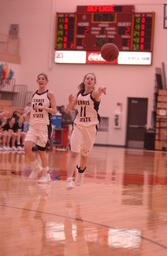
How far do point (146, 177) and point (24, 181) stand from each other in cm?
309

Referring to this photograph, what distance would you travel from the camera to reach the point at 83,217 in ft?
20.1

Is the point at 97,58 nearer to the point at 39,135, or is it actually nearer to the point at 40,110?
the point at 40,110

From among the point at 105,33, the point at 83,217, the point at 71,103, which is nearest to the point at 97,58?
the point at 105,33

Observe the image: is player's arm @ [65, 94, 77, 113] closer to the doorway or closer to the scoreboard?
the scoreboard

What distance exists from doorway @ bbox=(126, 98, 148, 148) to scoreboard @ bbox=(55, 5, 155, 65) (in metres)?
1.83

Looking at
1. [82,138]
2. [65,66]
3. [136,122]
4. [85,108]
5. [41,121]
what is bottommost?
[82,138]

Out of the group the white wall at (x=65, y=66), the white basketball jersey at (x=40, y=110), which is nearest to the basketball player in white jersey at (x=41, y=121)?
the white basketball jersey at (x=40, y=110)

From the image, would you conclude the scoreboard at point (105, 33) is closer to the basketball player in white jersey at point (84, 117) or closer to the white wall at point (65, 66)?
the white wall at point (65, 66)

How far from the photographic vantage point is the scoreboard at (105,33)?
23281mm

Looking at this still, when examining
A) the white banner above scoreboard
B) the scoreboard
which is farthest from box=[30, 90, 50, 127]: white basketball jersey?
the white banner above scoreboard

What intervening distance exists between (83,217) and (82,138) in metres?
2.43

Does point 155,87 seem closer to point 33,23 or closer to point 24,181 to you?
point 33,23

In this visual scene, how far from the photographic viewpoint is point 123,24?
23.5 meters

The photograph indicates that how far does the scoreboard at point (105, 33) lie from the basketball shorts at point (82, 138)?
15332mm
